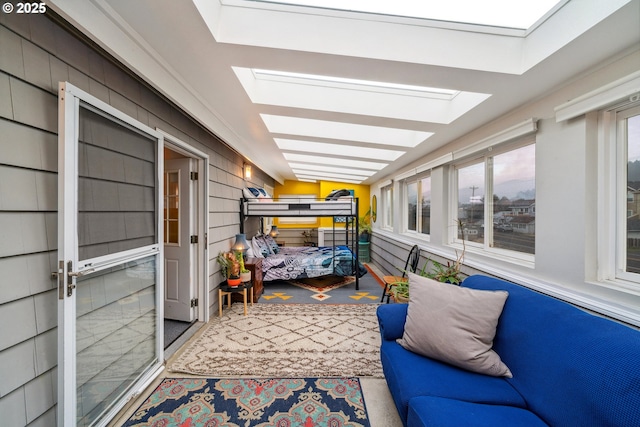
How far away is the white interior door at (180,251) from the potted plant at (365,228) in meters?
4.57

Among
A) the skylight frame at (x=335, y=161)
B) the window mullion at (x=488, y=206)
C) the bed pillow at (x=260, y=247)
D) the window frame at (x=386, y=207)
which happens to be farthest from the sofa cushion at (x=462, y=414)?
the window frame at (x=386, y=207)

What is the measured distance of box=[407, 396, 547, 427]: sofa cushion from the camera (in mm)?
1032

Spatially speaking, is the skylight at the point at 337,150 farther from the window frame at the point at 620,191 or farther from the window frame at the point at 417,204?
the window frame at the point at 620,191

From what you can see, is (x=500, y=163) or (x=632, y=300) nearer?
(x=632, y=300)

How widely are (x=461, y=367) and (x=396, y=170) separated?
391cm

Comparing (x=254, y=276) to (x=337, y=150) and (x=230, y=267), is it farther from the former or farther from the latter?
(x=337, y=150)

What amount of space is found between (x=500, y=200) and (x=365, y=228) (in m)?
4.33

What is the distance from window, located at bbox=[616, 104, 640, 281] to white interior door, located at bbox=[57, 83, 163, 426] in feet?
10.00

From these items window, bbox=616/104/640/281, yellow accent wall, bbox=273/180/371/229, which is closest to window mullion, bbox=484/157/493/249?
window, bbox=616/104/640/281

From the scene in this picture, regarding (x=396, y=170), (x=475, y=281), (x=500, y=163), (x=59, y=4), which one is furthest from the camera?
(x=396, y=170)

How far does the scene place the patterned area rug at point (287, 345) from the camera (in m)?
2.00

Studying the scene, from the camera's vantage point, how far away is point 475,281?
186 centimetres

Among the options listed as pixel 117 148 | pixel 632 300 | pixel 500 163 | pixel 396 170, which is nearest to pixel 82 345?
pixel 117 148

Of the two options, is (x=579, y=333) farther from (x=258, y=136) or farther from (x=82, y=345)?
(x=258, y=136)
